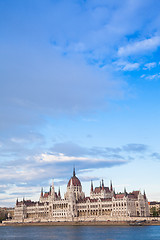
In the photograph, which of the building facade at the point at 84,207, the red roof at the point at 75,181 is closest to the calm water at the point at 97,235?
the building facade at the point at 84,207

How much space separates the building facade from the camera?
474 feet

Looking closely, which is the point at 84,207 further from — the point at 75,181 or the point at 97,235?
the point at 97,235

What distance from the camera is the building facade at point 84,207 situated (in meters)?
144

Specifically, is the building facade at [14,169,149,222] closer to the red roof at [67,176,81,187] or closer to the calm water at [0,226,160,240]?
the red roof at [67,176,81,187]

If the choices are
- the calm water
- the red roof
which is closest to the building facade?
the red roof

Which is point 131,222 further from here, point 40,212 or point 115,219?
point 40,212

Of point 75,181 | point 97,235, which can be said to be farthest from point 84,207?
point 97,235

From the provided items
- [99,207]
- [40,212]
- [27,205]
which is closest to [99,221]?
[99,207]

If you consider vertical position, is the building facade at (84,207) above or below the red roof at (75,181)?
below

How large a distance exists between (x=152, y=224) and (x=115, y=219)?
2101cm

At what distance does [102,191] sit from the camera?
174m

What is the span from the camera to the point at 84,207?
16000 centimetres

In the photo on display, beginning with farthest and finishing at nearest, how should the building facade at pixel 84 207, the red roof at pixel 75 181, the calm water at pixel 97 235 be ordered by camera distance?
the red roof at pixel 75 181, the building facade at pixel 84 207, the calm water at pixel 97 235

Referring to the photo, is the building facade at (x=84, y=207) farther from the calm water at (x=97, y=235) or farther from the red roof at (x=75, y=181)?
the calm water at (x=97, y=235)
